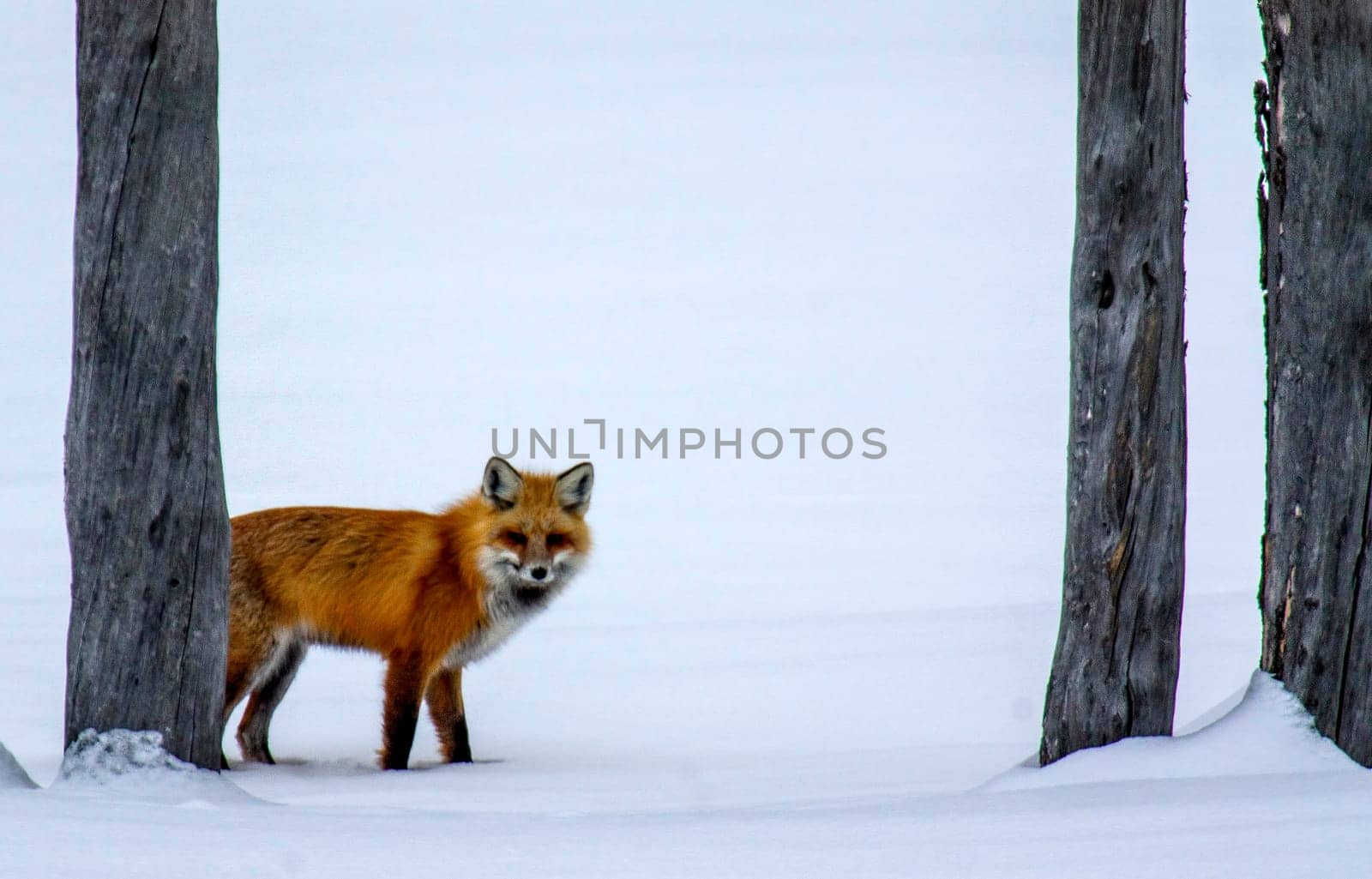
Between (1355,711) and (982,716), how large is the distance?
2494mm

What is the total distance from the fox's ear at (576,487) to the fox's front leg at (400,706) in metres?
0.90

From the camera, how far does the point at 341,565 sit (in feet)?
21.5

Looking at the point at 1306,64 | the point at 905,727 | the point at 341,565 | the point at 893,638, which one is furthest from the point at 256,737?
the point at 1306,64

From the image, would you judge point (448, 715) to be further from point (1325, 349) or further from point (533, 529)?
point (1325, 349)

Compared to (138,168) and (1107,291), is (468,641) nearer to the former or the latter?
(138,168)

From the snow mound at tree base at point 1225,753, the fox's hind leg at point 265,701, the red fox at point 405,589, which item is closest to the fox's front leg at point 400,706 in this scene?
the red fox at point 405,589

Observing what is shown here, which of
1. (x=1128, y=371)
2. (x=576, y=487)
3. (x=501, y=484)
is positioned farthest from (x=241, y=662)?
(x=1128, y=371)

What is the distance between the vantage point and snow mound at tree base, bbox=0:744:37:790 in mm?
4453

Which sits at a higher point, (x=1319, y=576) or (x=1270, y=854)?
(x=1319, y=576)

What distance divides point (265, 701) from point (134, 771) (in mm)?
2042

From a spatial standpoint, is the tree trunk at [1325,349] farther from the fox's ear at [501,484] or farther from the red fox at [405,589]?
the fox's ear at [501,484]

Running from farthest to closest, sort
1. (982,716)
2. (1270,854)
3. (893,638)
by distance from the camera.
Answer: (893,638), (982,716), (1270,854)

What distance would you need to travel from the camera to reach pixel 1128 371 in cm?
476

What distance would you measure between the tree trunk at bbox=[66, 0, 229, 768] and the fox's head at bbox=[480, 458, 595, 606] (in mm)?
1922
